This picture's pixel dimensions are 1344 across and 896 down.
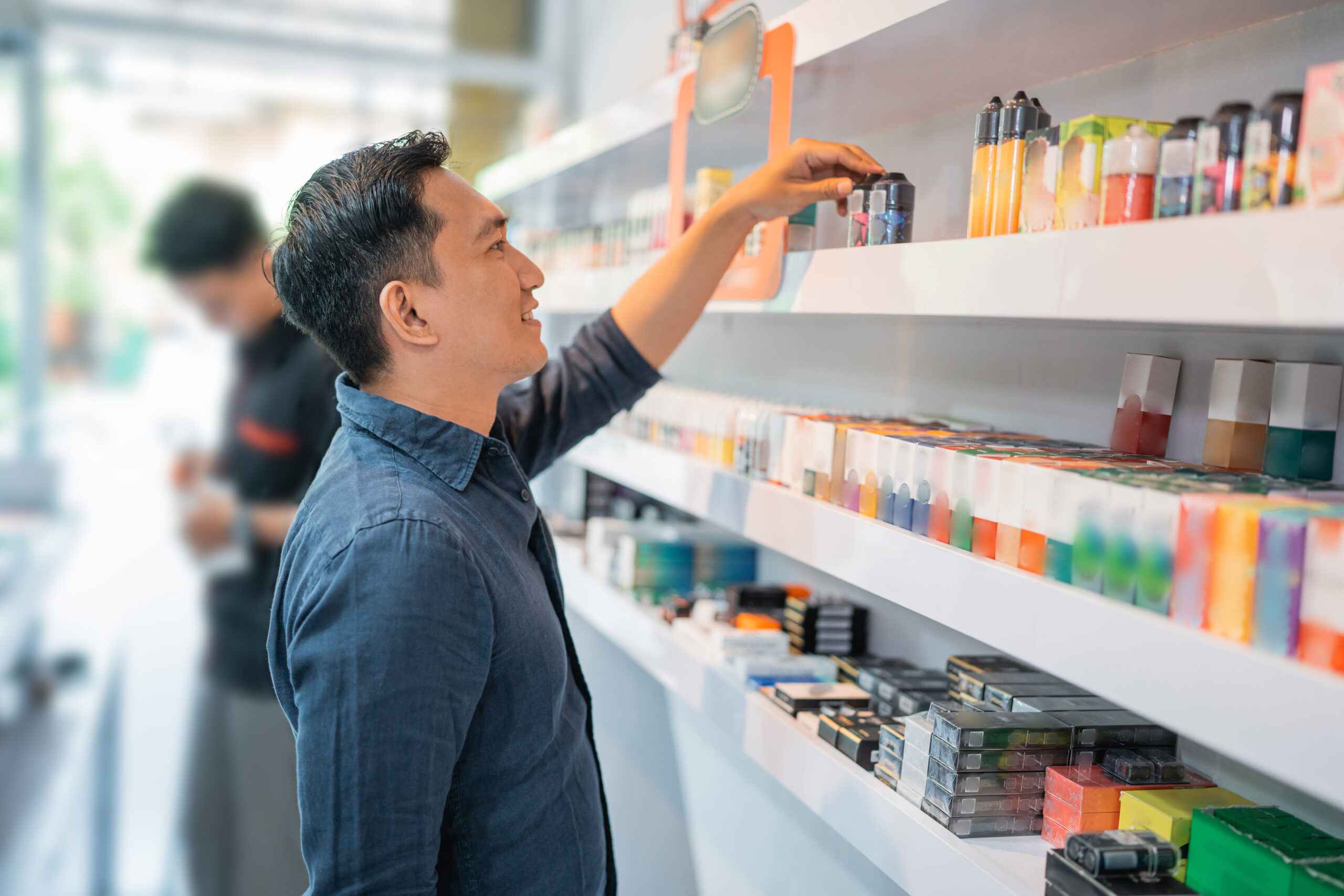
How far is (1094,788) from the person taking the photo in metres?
1.23

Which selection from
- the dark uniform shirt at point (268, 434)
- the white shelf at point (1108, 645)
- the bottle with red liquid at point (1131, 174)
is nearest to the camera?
the white shelf at point (1108, 645)

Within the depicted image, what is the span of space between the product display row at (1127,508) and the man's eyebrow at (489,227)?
55 centimetres

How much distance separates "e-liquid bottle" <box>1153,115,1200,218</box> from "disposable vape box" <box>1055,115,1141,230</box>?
0.10 m

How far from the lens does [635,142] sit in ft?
8.21

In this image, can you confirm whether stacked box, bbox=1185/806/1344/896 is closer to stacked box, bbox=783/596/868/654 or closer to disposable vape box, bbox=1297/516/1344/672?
disposable vape box, bbox=1297/516/1344/672

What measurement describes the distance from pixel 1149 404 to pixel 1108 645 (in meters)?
0.48

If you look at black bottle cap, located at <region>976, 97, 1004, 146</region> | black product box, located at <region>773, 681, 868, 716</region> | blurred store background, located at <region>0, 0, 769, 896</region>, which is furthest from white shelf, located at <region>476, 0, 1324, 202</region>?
blurred store background, located at <region>0, 0, 769, 896</region>

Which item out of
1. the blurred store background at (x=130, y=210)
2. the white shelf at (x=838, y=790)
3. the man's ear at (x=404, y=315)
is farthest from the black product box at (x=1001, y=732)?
the blurred store background at (x=130, y=210)

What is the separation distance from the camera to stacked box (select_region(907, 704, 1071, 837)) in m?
1.27

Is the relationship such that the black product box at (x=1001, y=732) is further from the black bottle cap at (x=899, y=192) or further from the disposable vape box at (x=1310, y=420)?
the black bottle cap at (x=899, y=192)

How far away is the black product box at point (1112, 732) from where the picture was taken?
1.30 meters

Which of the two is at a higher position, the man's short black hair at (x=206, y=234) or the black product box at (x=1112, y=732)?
the man's short black hair at (x=206, y=234)

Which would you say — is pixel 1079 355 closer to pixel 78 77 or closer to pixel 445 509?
pixel 445 509

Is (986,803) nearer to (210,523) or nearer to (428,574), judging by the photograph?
(428,574)
